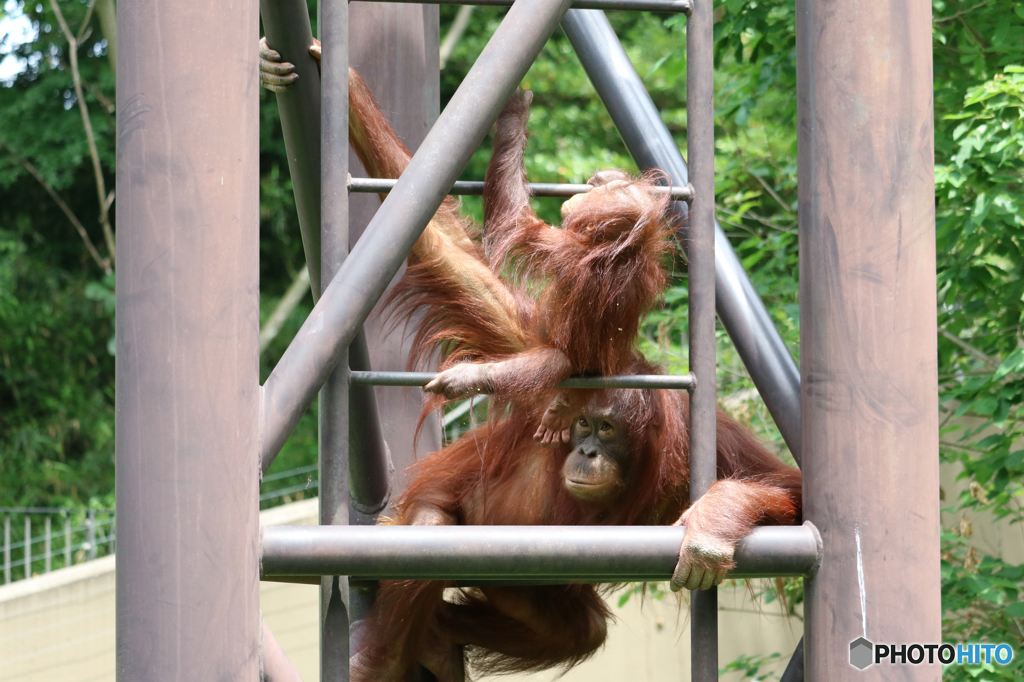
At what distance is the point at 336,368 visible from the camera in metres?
1.75


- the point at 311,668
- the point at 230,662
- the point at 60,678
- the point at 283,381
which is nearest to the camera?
the point at 230,662

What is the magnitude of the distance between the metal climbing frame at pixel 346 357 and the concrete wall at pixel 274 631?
16.1 ft

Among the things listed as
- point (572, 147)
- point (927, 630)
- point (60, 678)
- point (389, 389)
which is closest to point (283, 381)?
point (927, 630)

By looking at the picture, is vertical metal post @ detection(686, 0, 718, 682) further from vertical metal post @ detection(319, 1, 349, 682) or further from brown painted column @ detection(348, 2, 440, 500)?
brown painted column @ detection(348, 2, 440, 500)

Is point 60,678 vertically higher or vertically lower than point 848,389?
lower

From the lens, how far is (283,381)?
5.16 ft

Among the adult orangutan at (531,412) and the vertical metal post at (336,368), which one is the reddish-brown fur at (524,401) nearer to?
the adult orangutan at (531,412)

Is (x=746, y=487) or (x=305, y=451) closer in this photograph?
(x=746, y=487)

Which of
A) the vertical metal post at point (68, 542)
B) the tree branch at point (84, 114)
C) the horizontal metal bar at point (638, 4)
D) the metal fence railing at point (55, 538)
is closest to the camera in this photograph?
the horizontal metal bar at point (638, 4)

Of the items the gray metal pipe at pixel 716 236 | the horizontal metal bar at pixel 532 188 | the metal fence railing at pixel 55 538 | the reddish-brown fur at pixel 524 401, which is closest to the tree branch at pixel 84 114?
the metal fence railing at pixel 55 538

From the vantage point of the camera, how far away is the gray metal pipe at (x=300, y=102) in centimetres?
199

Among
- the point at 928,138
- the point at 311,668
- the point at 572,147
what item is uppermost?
the point at 572,147

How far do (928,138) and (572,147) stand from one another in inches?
312

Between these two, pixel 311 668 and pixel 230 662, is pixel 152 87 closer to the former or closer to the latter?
pixel 230 662
